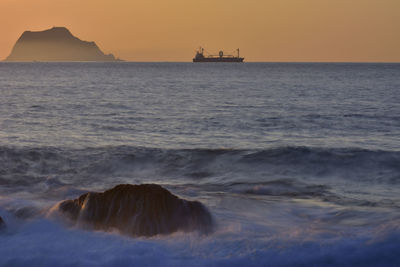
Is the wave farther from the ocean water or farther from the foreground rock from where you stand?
the foreground rock

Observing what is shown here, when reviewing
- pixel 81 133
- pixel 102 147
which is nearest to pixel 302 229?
pixel 102 147

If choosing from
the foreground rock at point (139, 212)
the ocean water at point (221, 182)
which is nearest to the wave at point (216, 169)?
the ocean water at point (221, 182)

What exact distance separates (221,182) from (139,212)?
13.2ft

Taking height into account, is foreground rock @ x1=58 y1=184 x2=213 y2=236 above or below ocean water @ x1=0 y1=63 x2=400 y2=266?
above

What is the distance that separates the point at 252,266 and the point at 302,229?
5.18 feet

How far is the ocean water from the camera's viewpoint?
19.4 ft

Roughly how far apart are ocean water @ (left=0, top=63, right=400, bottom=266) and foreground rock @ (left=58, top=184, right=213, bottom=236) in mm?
239

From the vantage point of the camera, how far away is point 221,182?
10.6 meters

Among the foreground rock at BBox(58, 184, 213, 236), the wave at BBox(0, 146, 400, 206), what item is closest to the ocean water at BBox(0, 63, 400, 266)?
the wave at BBox(0, 146, 400, 206)

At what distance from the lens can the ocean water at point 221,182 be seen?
591 cm

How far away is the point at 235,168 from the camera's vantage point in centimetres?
1204

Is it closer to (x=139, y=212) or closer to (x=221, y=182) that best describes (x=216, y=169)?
(x=221, y=182)

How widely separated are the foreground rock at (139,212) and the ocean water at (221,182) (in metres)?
0.24

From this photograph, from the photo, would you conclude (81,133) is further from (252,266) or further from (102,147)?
(252,266)
